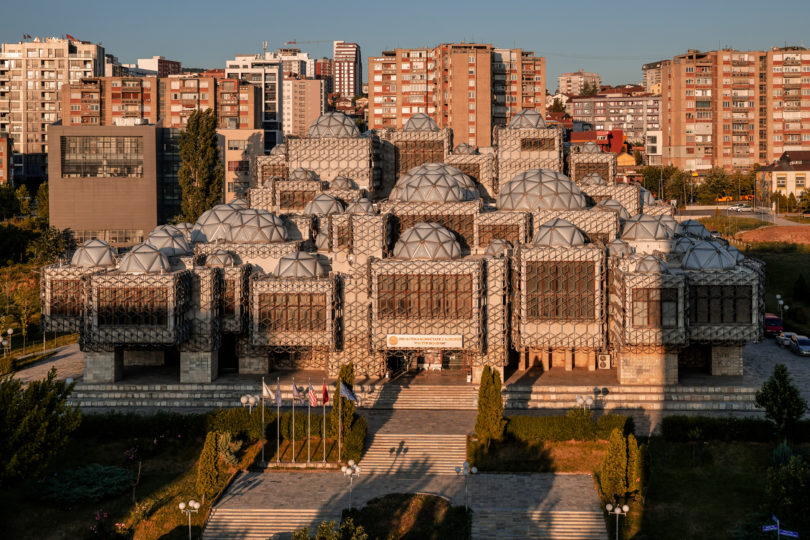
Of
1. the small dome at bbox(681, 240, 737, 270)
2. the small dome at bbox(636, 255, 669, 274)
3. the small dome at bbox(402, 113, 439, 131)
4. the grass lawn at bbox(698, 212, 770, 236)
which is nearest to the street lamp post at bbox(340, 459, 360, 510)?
the small dome at bbox(636, 255, 669, 274)

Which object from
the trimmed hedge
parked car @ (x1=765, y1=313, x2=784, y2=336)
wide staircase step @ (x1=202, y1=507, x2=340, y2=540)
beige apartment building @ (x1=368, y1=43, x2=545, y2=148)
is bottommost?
wide staircase step @ (x1=202, y1=507, x2=340, y2=540)

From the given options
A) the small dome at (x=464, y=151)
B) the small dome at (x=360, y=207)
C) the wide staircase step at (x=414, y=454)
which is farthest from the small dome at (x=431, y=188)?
the wide staircase step at (x=414, y=454)

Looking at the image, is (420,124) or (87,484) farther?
(420,124)

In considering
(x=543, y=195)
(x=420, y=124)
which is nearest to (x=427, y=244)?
(x=543, y=195)

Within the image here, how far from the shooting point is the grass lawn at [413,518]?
41.5m

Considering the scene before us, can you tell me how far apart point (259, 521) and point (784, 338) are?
161ft

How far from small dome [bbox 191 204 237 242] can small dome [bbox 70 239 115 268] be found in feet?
23.9

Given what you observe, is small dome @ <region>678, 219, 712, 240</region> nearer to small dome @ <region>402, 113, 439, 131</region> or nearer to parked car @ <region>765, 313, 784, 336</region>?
parked car @ <region>765, 313, 784, 336</region>

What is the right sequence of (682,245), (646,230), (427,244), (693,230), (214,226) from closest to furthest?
(427,244) < (682,245) < (646,230) < (214,226) < (693,230)

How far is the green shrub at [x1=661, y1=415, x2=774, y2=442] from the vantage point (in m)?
50.7

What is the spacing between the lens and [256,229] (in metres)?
67.1

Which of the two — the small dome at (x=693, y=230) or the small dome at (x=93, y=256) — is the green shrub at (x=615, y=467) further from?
A: the small dome at (x=93, y=256)

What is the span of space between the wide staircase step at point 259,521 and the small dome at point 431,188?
32.2 m

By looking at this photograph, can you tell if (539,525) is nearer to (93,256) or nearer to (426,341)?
(426,341)
